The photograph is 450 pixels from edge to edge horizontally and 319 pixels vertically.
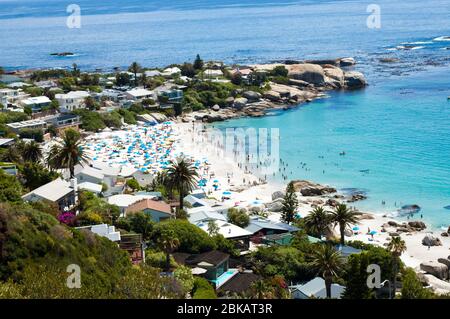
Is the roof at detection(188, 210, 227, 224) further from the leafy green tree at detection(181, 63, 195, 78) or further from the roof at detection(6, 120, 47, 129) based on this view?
the leafy green tree at detection(181, 63, 195, 78)

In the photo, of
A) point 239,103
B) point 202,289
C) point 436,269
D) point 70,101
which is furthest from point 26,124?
point 436,269

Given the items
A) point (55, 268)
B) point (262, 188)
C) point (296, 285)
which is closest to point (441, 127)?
point (262, 188)

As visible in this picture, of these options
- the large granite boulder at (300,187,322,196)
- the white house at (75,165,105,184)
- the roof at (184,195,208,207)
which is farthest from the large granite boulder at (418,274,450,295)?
the white house at (75,165,105,184)

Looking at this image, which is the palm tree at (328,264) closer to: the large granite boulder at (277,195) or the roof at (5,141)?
the large granite boulder at (277,195)

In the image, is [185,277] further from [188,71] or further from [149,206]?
[188,71]

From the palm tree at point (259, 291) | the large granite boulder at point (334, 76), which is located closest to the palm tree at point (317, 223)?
Answer: the palm tree at point (259, 291)

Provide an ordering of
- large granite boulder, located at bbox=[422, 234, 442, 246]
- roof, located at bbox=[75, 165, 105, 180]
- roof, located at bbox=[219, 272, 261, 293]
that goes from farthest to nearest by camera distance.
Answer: roof, located at bbox=[75, 165, 105, 180] < large granite boulder, located at bbox=[422, 234, 442, 246] < roof, located at bbox=[219, 272, 261, 293]
